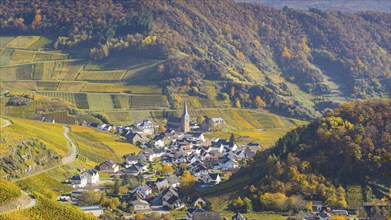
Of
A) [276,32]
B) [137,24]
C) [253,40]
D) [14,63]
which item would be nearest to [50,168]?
[14,63]

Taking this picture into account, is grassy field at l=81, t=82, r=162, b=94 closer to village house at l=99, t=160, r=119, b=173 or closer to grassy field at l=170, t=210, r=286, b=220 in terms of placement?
village house at l=99, t=160, r=119, b=173

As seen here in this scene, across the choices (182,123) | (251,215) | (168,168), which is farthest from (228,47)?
(251,215)

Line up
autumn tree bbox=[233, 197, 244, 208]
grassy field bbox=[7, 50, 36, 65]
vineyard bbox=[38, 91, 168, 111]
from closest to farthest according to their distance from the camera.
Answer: autumn tree bbox=[233, 197, 244, 208] → vineyard bbox=[38, 91, 168, 111] → grassy field bbox=[7, 50, 36, 65]

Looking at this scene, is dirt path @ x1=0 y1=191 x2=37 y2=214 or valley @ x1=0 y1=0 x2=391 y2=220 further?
valley @ x1=0 y1=0 x2=391 y2=220

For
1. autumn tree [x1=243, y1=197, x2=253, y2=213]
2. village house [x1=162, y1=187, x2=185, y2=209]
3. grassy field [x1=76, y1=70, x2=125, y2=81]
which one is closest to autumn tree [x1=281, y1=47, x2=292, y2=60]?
grassy field [x1=76, y1=70, x2=125, y2=81]

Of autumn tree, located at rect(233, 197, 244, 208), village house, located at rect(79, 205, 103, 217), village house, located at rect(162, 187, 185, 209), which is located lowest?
village house, located at rect(162, 187, 185, 209)

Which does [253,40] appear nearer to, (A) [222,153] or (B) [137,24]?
(B) [137,24]

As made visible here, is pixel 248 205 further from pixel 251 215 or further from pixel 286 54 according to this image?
pixel 286 54
